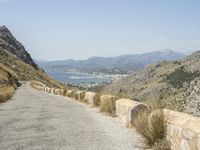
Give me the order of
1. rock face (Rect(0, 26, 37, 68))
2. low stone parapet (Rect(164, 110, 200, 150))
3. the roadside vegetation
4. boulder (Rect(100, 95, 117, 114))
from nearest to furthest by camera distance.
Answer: low stone parapet (Rect(164, 110, 200, 150)) → boulder (Rect(100, 95, 117, 114)) → the roadside vegetation → rock face (Rect(0, 26, 37, 68))

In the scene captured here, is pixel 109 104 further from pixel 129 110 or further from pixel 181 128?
pixel 181 128

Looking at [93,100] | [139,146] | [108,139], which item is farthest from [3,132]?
[93,100]

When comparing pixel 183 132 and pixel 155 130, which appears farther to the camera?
pixel 155 130

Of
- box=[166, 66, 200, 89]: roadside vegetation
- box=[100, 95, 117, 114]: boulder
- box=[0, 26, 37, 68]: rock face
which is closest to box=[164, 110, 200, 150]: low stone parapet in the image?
box=[100, 95, 117, 114]: boulder

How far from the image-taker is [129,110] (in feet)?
47.5

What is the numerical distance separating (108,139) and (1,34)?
173m

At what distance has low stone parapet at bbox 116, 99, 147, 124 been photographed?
14071 millimetres

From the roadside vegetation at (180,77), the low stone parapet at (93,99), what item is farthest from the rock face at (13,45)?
the low stone parapet at (93,99)

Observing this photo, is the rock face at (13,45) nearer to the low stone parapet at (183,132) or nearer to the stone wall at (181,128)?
the stone wall at (181,128)

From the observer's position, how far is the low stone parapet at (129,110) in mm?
14071

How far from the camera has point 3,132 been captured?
1317cm

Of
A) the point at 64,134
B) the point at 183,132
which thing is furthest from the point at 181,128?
the point at 64,134

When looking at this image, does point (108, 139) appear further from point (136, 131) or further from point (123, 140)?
point (136, 131)

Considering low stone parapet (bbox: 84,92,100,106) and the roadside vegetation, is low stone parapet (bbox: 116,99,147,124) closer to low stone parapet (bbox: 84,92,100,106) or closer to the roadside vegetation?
low stone parapet (bbox: 84,92,100,106)
